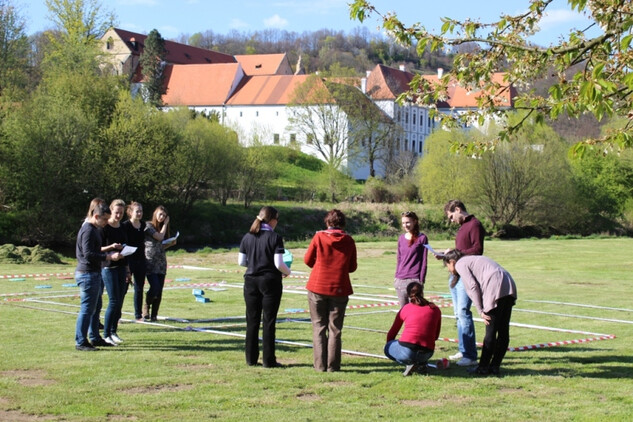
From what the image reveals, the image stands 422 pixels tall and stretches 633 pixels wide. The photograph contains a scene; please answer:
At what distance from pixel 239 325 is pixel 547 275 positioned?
59.6 ft

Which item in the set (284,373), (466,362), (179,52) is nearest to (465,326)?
(466,362)

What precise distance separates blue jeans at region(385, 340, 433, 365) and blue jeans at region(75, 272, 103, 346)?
12.8ft

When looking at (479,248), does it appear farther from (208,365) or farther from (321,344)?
(208,365)

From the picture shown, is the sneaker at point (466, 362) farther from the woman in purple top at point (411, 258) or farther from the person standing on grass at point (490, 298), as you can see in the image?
the woman in purple top at point (411, 258)

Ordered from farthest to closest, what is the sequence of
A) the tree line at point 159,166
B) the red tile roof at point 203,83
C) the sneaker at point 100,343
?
the red tile roof at point 203,83 < the tree line at point 159,166 < the sneaker at point 100,343

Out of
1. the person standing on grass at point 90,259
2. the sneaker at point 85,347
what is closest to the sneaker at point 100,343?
the sneaker at point 85,347

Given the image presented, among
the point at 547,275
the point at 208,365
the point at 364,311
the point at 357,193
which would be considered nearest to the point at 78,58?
the point at 357,193

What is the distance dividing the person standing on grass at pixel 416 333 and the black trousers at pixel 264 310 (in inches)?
55.4

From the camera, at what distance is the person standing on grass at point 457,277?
10102 mm

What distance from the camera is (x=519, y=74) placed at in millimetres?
9055

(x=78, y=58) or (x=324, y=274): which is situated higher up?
(x=78, y=58)

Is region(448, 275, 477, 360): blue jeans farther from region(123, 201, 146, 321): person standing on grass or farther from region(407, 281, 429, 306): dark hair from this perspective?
region(123, 201, 146, 321): person standing on grass

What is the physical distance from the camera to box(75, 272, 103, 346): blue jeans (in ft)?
34.4

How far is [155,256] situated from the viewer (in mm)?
13617
